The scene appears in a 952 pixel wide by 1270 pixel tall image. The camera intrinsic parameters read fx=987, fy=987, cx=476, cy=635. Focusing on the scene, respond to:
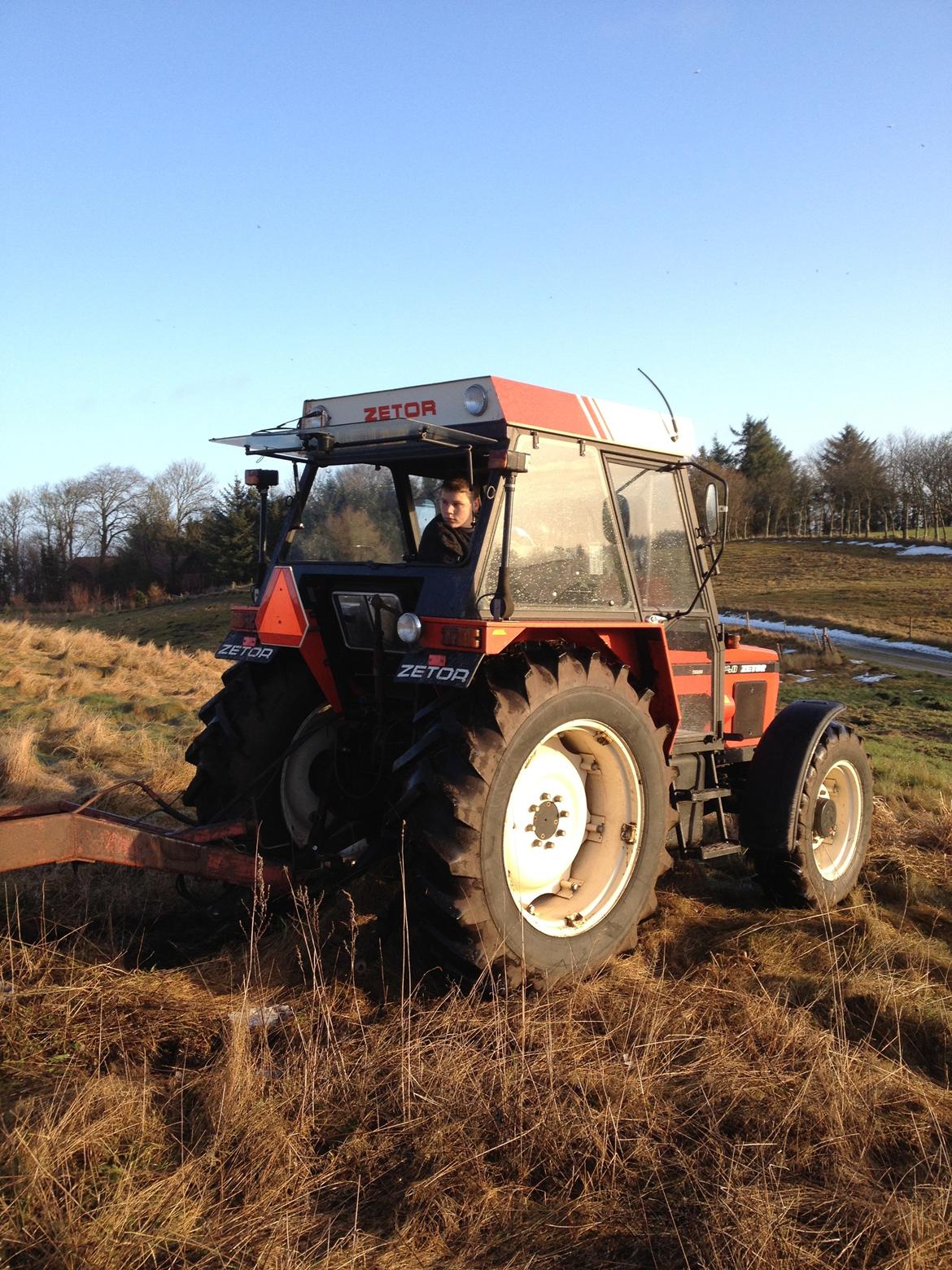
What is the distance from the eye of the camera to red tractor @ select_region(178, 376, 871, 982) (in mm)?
3809

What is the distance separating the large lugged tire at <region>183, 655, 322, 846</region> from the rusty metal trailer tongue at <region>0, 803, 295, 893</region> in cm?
48

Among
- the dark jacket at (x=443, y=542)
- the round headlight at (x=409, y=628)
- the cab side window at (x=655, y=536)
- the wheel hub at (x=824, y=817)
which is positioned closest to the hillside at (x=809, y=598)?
the wheel hub at (x=824, y=817)

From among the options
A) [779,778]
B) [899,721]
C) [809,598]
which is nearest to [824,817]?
[779,778]

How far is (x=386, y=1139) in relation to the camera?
2.91 meters

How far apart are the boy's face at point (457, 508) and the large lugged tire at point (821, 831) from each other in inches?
89.1

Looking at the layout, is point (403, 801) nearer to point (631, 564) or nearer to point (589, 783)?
point (589, 783)

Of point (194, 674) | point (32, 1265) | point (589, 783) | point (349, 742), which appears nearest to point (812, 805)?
point (589, 783)

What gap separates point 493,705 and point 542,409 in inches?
54.5

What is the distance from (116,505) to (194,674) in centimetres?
5618

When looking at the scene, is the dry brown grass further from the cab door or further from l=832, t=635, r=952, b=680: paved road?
l=832, t=635, r=952, b=680: paved road

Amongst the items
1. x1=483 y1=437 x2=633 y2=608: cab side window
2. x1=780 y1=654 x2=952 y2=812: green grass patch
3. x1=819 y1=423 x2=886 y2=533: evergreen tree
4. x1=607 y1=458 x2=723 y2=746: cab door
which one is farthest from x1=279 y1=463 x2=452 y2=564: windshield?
x1=819 y1=423 x2=886 y2=533: evergreen tree

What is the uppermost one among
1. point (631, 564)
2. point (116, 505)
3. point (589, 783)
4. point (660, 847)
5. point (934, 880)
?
point (116, 505)

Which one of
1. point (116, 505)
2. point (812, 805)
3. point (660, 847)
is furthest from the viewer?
point (116, 505)

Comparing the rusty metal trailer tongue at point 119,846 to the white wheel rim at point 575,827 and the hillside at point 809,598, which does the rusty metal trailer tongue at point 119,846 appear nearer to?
the white wheel rim at point 575,827
